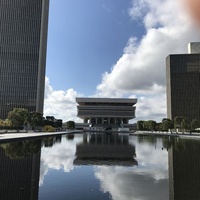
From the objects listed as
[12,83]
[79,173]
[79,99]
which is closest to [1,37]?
[12,83]

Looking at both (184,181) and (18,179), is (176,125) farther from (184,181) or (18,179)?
(18,179)

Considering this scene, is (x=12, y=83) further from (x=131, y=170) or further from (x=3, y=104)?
(x=131, y=170)

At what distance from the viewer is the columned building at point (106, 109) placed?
599 ft

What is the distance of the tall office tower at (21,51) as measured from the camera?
143m

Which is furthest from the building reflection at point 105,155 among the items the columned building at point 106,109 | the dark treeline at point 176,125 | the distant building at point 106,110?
the columned building at point 106,109

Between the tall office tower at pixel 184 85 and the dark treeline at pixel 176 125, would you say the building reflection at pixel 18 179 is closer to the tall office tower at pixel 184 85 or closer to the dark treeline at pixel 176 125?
the dark treeline at pixel 176 125

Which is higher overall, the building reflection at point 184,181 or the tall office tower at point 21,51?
the tall office tower at point 21,51

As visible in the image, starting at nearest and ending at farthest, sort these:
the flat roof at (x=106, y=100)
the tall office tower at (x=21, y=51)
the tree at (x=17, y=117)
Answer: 1. the tree at (x=17, y=117)
2. the tall office tower at (x=21, y=51)
3. the flat roof at (x=106, y=100)

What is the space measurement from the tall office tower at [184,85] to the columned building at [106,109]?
99.0ft

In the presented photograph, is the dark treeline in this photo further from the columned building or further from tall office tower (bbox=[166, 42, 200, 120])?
the columned building

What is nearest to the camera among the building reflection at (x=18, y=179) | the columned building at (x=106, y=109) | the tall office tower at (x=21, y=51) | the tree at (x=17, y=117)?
the building reflection at (x=18, y=179)

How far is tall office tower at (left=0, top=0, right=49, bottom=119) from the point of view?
468 feet

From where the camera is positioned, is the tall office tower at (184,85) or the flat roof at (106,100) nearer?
the tall office tower at (184,85)

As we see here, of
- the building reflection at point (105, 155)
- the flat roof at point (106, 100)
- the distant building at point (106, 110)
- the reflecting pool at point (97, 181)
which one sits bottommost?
the reflecting pool at point (97, 181)
